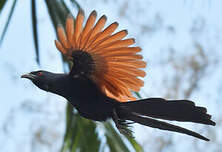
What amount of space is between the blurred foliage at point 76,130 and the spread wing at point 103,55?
2.20ft

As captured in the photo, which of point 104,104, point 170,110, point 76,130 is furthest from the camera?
point 76,130

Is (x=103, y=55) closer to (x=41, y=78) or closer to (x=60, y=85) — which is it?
(x=60, y=85)

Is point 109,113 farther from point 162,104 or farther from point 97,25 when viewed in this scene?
point 97,25

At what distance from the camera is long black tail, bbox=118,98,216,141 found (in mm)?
3111

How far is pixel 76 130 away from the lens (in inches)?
174

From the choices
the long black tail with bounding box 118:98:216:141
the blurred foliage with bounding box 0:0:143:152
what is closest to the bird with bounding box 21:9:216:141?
the long black tail with bounding box 118:98:216:141

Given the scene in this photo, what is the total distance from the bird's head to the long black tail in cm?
55

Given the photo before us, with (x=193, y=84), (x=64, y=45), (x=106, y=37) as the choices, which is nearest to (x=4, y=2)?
(x=64, y=45)

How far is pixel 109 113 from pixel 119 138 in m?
0.74

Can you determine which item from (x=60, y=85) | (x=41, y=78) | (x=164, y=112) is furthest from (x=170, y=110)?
(x=41, y=78)

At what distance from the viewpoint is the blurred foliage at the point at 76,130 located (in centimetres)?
416

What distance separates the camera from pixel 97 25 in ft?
10.9

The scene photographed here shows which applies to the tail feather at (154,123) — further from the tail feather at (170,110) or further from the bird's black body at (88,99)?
the bird's black body at (88,99)

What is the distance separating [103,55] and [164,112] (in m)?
0.60
